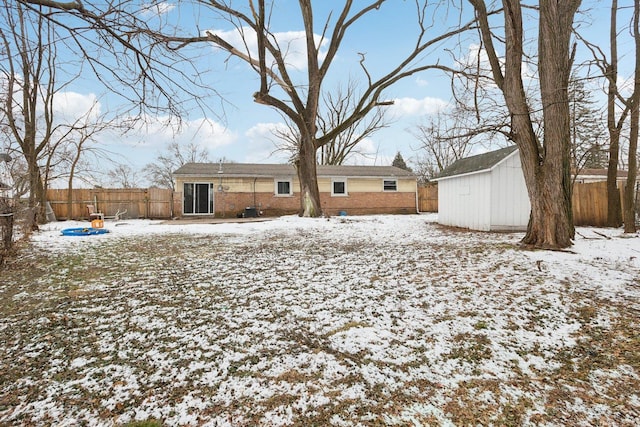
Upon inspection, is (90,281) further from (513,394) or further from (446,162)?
(446,162)

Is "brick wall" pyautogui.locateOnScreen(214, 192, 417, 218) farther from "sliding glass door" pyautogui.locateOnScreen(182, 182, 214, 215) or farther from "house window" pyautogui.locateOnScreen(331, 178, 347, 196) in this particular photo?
"sliding glass door" pyautogui.locateOnScreen(182, 182, 214, 215)

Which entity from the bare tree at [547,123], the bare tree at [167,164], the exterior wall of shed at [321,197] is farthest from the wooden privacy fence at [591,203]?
the bare tree at [167,164]

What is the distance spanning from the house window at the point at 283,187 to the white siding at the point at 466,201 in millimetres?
8819

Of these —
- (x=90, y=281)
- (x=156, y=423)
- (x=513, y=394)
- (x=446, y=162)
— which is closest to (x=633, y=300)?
(x=513, y=394)

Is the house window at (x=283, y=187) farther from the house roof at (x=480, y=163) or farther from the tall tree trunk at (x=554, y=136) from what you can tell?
the tall tree trunk at (x=554, y=136)

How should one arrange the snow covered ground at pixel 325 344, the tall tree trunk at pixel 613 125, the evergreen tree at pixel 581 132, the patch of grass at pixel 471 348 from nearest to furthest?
the snow covered ground at pixel 325 344 < the patch of grass at pixel 471 348 < the evergreen tree at pixel 581 132 < the tall tree trunk at pixel 613 125

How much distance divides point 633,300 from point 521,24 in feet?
19.8

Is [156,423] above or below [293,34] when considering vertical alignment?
below

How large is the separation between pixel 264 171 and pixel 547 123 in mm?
14975

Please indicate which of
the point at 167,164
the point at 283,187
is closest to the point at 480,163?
the point at 283,187

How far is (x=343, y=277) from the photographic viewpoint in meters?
4.76

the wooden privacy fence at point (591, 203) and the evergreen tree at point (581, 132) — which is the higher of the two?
the evergreen tree at point (581, 132)

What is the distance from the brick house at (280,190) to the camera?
57.9ft

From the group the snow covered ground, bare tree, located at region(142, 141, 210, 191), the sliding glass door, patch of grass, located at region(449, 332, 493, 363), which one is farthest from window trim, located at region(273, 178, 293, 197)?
bare tree, located at region(142, 141, 210, 191)
